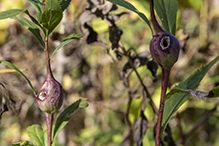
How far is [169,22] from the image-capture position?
42 centimetres

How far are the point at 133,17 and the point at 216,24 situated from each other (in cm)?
62

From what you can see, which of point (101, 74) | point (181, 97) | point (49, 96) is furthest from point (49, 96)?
point (101, 74)

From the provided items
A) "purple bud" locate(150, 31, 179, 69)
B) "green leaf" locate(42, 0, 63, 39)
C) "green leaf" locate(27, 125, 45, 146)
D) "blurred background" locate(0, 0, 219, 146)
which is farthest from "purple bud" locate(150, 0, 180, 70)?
"blurred background" locate(0, 0, 219, 146)

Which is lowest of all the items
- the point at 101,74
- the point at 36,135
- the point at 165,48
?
the point at 101,74

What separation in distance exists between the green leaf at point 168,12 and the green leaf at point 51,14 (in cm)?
18

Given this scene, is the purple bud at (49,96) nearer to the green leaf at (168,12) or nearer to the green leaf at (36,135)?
the green leaf at (36,135)

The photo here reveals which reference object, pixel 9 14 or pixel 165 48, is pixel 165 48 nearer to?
pixel 165 48

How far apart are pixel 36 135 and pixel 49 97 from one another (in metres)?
0.12

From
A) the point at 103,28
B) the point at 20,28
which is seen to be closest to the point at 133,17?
the point at 103,28

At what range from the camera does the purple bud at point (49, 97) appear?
1.17 feet

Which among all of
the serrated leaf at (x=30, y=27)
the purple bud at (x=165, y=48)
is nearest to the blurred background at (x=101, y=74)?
the serrated leaf at (x=30, y=27)

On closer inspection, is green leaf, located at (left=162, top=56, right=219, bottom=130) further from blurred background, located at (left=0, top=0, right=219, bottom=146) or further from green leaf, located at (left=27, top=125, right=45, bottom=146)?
blurred background, located at (left=0, top=0, right=219, bottom=146)

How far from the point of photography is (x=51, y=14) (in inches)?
13.9

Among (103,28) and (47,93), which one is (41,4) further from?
(103,28)
